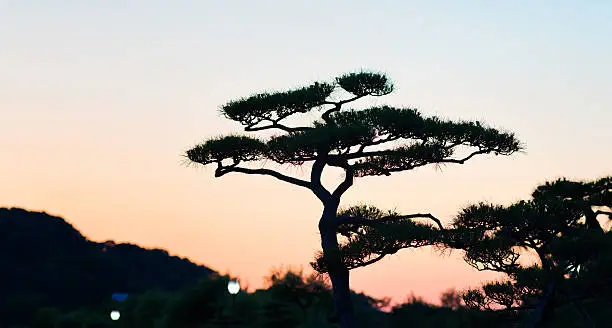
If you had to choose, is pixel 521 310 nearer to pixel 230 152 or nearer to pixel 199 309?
pixel 230 152

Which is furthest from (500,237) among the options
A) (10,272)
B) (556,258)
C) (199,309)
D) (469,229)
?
(10,272)

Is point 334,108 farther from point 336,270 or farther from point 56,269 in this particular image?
point 56,269

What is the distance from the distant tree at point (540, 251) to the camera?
14616mm

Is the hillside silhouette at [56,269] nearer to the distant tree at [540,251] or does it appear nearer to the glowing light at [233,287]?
the glowing light at [233,287]

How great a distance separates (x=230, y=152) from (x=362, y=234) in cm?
282

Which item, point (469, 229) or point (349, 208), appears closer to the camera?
point (469, 229)

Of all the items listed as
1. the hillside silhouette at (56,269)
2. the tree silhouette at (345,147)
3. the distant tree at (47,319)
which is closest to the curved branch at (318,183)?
the tree silhouette at (345,147)

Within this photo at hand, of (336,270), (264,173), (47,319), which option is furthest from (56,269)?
(336,270)

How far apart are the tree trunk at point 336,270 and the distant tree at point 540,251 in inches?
77.9

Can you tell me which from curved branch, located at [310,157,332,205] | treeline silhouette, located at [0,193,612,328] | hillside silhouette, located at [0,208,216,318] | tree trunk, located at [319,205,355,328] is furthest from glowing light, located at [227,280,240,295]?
hillside silhouette, located at [0,208,216,318]

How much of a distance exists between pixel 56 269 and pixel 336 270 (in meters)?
36.8

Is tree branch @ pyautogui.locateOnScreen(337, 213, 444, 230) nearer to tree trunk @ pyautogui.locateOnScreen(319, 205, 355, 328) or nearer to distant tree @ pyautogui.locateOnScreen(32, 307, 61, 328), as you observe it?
tree trunk @ pyautogui.locateOnScreen(319, 205, 355, 328)

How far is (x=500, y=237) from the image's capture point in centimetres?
1443

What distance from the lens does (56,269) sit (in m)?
47.8
